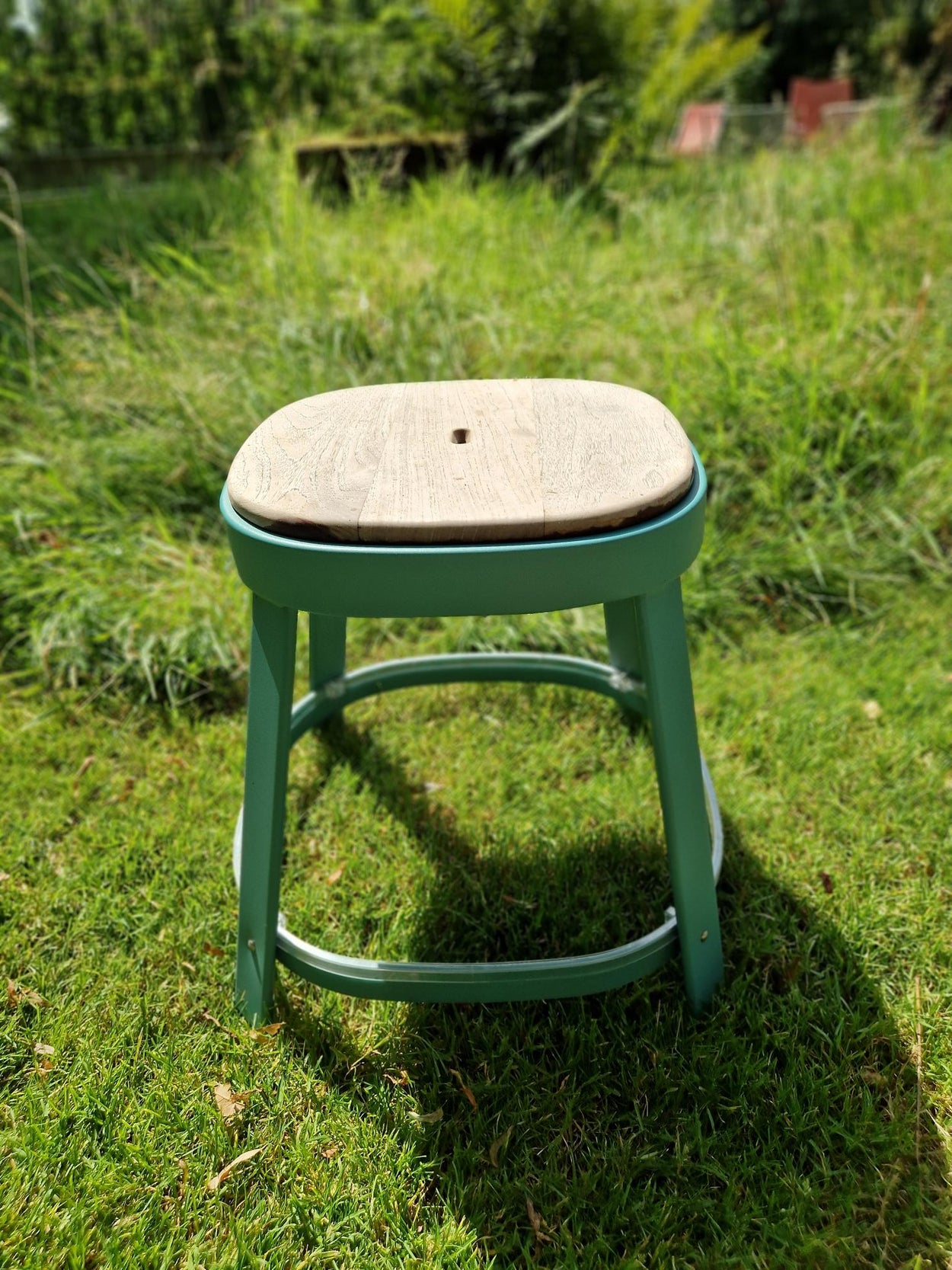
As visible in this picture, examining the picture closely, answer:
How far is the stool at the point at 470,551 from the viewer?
96 cm

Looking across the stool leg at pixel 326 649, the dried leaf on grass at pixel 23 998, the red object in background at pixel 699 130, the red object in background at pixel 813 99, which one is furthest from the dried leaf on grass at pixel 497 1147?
the red object in background at pixel 813 99

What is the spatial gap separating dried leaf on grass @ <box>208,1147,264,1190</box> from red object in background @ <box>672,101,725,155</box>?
17.0 ft

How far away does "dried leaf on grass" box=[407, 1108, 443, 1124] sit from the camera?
122cm

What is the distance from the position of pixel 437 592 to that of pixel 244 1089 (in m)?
0.75

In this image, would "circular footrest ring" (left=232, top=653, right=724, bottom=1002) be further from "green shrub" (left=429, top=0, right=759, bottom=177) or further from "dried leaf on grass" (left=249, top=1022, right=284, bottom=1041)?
"green shrub" (left=429, top=0, right=759, bottom=177)

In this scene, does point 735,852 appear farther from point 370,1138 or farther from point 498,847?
point 370,1138

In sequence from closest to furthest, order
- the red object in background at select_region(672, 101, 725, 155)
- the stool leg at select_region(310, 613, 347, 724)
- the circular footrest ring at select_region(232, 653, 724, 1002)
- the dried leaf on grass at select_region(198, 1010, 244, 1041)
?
the circular footrest ring at select_region(232, 653, 724, 1002)
the dried leaf on grass at select_region(198, 1010, 244, 1041)
the stool leg at select_region(310, 613, 347, 724)
the red object in background at select_region(672, 101, 725, 155)

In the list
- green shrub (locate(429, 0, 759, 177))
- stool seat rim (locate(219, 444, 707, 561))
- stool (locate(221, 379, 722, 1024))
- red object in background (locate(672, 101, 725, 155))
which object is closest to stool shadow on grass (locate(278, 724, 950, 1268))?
stool (locate(221, 379, 722, 1024))

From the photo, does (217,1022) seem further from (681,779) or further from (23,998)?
(681,779)

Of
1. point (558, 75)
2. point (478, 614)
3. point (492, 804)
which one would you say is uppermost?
point (558, 75)

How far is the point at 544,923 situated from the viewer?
151cm

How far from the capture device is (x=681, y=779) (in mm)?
1167

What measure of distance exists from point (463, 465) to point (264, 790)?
470mm

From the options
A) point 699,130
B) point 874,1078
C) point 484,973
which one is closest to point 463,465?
point 484,973
